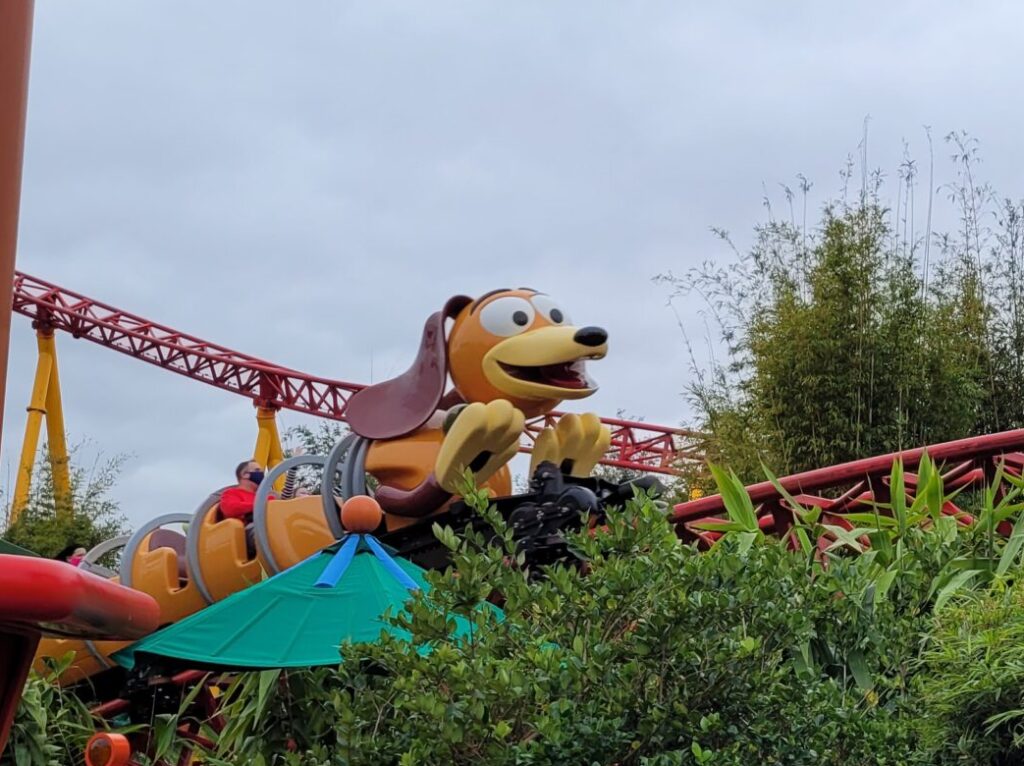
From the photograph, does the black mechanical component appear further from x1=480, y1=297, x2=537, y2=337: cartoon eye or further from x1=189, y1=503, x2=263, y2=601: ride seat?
x1=189, y1=503, x2=263, y2=601: ride seat

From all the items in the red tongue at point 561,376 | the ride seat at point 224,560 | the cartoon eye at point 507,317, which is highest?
the cartoon eye at point 507,317

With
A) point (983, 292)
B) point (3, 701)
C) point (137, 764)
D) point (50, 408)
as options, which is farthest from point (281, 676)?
point (50, 408)

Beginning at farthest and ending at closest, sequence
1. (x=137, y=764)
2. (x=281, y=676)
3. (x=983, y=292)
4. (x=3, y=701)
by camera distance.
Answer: (x=983, y=292), (x=137, y=764), (x=281, y=676), (x=3, y=701)

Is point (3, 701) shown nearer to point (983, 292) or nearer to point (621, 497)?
point (621, 497)

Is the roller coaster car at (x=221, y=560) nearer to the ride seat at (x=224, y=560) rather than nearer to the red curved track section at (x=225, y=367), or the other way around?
the ride seat at (x=224, y=560)

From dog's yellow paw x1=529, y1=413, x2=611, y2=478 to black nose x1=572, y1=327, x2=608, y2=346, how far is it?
0.61 meters

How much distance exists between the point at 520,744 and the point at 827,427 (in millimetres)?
5742

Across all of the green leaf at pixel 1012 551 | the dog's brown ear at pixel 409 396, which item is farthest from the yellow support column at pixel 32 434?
the green leaf at pixel 1012 551

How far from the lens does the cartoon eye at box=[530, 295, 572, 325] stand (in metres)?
6.94

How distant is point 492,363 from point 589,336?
549 millimetres

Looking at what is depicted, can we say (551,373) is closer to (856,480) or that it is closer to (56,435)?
(856,480)

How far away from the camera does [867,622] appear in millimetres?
3656

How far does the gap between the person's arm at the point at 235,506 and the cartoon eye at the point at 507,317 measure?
1747mm

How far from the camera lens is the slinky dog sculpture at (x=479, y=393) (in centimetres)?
657
